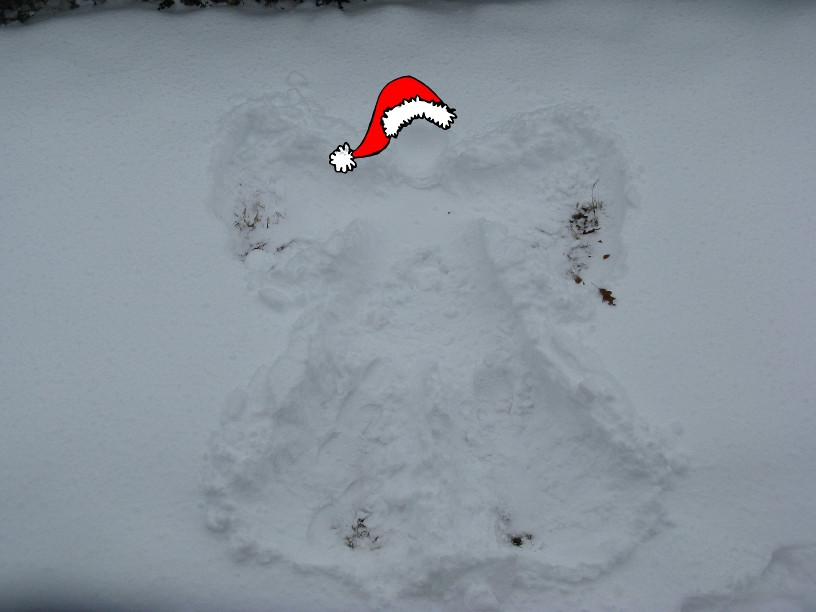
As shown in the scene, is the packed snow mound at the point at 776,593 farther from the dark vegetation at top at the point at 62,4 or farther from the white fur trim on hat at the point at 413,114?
the dark vegetation at top at the point at 62,4

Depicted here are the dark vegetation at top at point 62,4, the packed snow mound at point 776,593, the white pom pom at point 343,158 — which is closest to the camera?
the packed snow mound at point 776,593

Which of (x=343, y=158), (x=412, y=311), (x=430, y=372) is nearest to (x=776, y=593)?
(x=430, y=372)

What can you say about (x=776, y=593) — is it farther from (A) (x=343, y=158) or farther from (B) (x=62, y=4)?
(B) (x=62, y=4)

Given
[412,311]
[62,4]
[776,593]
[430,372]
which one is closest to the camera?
[776,593]

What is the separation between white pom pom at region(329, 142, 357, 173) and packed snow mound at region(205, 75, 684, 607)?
8 cm

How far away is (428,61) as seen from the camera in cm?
442

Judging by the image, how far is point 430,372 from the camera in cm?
350

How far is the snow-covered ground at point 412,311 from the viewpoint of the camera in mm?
3051

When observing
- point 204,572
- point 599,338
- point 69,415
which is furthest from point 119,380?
point 599,338

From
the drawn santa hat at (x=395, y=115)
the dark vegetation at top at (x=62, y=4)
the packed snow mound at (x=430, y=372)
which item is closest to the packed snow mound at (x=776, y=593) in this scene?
the packed snow mound at (x=430, y=372)

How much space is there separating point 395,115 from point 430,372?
6.78 feet

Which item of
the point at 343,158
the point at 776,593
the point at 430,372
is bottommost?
the point at 776,593

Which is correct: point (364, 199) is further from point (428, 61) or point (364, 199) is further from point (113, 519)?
point (113, 519)

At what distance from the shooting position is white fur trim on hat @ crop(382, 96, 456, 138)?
4273 millimetres
